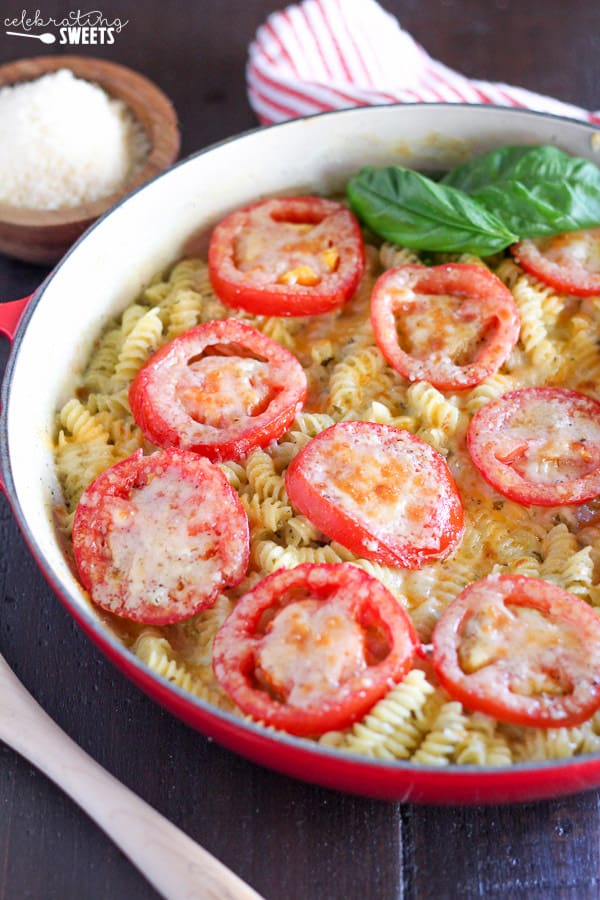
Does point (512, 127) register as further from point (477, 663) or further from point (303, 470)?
point (477, 663)

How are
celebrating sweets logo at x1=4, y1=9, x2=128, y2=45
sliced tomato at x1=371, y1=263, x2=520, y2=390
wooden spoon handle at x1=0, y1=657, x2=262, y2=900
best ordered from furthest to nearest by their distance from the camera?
celebrating sweets logo at x1=4, y1=9, x2=128, y2=45, sliced tomato at x1=371, y1=263, x2=520, y2=390, wooden spoon handle at x1=0, y1=657, x2=262, y2=900

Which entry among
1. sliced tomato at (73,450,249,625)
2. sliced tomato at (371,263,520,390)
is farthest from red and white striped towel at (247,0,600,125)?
sliced tomato at (73,450,249,625)

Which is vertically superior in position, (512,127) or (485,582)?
(512,127)

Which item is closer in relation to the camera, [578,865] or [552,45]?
[578,865]

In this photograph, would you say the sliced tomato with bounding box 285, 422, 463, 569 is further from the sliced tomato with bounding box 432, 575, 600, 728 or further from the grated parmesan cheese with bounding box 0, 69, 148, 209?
the grated parmesan cheese with bounding box 0, 69, 148, 209

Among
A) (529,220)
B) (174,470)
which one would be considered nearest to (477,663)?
(174,470)

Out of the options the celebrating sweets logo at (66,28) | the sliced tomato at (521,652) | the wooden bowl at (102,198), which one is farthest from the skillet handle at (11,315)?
the celebrating sweets logo at (66,28)

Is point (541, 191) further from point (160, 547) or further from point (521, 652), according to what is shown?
point (160, 547)

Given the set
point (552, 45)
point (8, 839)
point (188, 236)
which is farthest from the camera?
point (552, 45)

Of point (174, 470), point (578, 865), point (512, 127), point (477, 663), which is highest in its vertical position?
point (512, 127)
